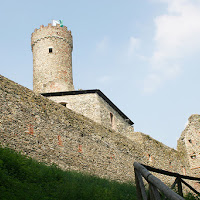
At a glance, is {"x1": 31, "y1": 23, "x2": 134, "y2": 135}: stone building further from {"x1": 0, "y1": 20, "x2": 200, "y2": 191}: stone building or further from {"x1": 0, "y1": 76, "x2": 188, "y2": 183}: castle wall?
{"x1": 0, "y1": 76, "x2": 188, "y2": 183}: castle wall

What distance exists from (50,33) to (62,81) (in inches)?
197

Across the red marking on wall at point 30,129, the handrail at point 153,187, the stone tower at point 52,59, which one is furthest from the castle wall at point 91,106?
the handrail at point 153,187

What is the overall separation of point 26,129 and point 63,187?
4.43 metres

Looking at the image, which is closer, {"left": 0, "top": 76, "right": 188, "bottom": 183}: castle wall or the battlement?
{"left": 0, "top": 76, "right": 188, "bottom": 183}: castle wall

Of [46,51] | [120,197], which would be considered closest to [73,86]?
[46,51]

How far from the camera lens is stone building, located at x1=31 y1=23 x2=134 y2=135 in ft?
83.7

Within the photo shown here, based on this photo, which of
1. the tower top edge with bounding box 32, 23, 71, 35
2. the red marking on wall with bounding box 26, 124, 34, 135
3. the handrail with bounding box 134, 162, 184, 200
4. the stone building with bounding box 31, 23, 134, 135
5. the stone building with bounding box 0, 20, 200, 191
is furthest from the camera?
the tower top edge with bounding box 32, 23, 71, 35

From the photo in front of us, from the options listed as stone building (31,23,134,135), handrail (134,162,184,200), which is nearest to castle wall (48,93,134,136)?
stone building (31,23,134,135)

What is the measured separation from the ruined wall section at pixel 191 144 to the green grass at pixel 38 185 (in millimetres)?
18126

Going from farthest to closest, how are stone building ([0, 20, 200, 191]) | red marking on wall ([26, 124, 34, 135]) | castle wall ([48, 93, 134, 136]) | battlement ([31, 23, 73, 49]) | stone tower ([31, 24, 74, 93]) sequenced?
battlement ([31, 23, 73, 49]) → stone tower ([31, 24, 74, 93]) → castle wall ([48, 93, 134, 136]) → red marking on wall ([26, 124, 34, 135]) → stone building ([0, 20, 200, 191])

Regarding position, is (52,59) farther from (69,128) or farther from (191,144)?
(69,128)

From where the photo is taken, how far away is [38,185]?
8359 millimetres

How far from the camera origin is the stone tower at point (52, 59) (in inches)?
1103

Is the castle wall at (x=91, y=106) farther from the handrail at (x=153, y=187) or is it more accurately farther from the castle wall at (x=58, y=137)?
the handrail at (x=153, y=187)
